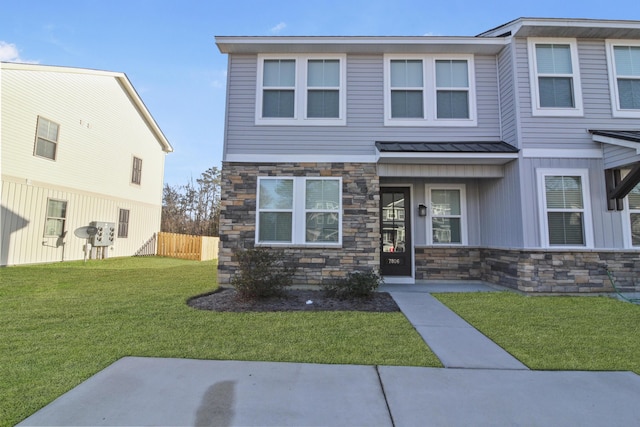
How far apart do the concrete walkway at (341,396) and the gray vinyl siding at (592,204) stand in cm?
383

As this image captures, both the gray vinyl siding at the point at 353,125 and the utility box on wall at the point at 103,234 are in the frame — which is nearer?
→ the gray vinyl siding at the point at 353,125

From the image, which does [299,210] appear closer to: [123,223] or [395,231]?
[395,231]

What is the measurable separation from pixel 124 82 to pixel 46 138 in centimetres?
488

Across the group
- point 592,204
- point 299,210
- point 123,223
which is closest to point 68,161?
point 123,223

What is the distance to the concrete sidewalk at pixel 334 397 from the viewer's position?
2.18m

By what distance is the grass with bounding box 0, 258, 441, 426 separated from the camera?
278 cm

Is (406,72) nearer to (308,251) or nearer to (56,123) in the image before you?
(308,251)

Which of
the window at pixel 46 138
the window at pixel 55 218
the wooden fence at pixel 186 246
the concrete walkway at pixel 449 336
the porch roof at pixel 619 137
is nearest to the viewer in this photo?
the concrete walkway at pixel 449 336

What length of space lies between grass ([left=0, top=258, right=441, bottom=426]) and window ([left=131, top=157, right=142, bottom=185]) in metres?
10.6

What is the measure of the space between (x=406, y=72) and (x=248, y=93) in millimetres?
3623

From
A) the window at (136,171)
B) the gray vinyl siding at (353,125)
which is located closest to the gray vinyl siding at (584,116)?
the gray vinyl siding at (353,125)

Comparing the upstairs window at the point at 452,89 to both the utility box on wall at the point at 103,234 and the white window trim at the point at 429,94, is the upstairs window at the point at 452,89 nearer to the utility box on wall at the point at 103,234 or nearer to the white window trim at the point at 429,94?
the white window trim at the point at 429,94

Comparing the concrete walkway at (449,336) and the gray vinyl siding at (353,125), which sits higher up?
the gray vinyl siding at (353,125)

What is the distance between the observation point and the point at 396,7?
982 cm
